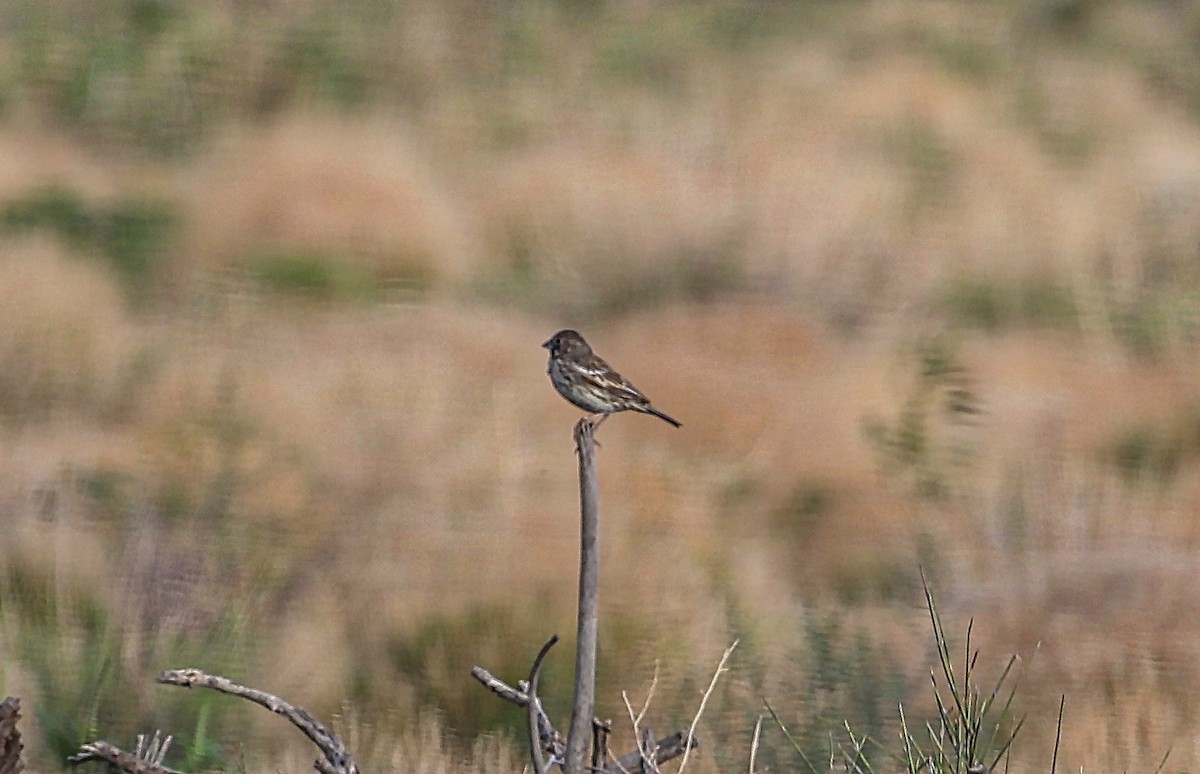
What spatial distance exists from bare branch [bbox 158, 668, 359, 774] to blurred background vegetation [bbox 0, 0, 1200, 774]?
168cm

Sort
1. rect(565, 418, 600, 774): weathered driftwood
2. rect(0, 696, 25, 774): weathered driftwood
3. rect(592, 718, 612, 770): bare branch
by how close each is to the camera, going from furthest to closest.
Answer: rect(592, 718, 612, 770): bare branch
rect(0, 696, 25, 774): weathered driftwood
rect(565, 418, 600, 774): weathered driftwood

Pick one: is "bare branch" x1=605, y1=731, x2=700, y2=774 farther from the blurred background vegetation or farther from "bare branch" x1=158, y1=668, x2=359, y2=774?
the blurred background vegetation

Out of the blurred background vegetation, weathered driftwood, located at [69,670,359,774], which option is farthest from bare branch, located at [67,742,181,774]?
the blurred background vegetation

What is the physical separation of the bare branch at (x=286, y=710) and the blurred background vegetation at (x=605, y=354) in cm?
168

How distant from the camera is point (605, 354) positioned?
38.5ft

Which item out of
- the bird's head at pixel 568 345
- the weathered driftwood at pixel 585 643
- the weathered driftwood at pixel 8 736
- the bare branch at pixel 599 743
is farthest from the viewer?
the bird's head at pixel 568 345

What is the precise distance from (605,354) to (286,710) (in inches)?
311

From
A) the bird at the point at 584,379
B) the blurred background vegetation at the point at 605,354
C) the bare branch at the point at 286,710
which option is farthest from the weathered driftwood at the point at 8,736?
the bird at the point at 584,379

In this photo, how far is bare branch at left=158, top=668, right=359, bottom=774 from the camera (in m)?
3.77

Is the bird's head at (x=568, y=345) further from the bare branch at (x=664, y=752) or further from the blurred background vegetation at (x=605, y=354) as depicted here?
the bare branch at (x=664, y=752)

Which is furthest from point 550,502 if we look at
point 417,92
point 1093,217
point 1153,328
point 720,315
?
point 417,92

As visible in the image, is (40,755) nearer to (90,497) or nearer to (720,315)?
(90,497)

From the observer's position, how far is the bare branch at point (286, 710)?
377cm

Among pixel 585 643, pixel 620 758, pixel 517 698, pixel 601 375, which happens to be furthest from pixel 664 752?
pixel 601 375
